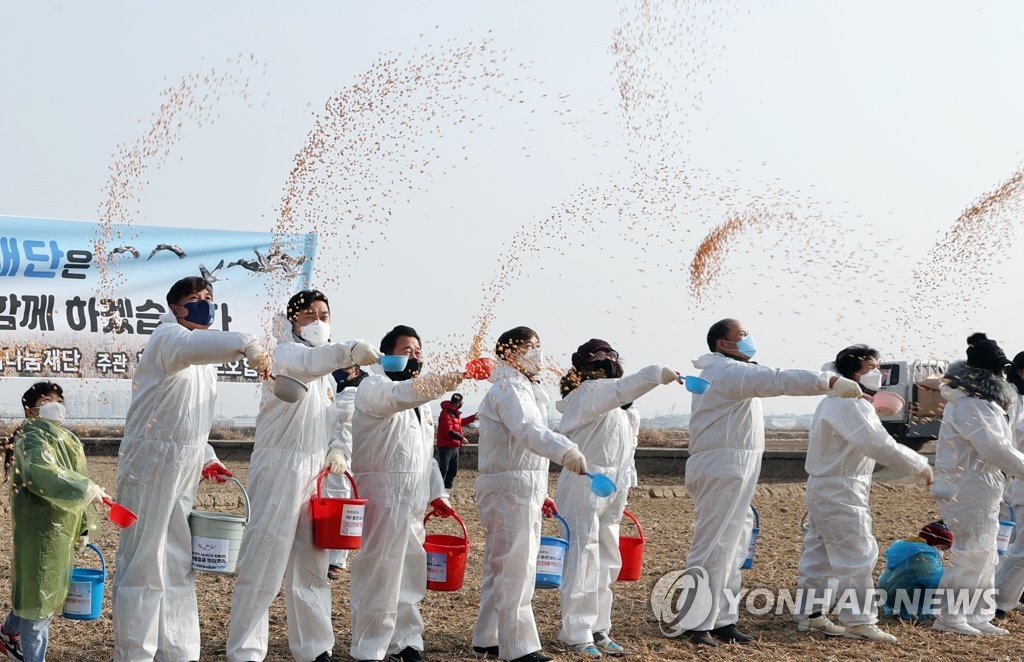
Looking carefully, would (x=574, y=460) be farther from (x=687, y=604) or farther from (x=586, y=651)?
(x=687, y=604)

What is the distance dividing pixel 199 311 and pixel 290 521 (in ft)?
3.62

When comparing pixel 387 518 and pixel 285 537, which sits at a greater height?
pixel 387 518

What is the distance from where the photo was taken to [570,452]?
18.9 ft

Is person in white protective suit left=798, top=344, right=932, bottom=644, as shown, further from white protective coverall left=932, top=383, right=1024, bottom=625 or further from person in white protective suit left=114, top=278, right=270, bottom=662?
person in white protective suit left=114, top=278, right=270, bottom=662

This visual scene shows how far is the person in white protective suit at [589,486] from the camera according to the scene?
648cm

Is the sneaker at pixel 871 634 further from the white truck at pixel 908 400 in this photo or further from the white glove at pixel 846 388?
the white truck at pixel 908 400

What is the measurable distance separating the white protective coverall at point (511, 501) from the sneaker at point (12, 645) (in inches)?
88.8

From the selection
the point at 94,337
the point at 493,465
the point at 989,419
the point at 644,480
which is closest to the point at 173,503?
the point at 493,465

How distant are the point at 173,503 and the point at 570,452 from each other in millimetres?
1858

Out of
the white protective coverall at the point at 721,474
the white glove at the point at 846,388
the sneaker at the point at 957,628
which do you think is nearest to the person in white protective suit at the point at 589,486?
the white protective coverall at the point at 721,474

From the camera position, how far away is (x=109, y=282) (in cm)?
1255

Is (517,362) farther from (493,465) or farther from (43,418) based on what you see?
(43,418)

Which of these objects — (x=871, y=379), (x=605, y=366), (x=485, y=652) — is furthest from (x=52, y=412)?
(x=871, y=379)

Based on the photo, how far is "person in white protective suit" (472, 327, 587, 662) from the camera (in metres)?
6.05
